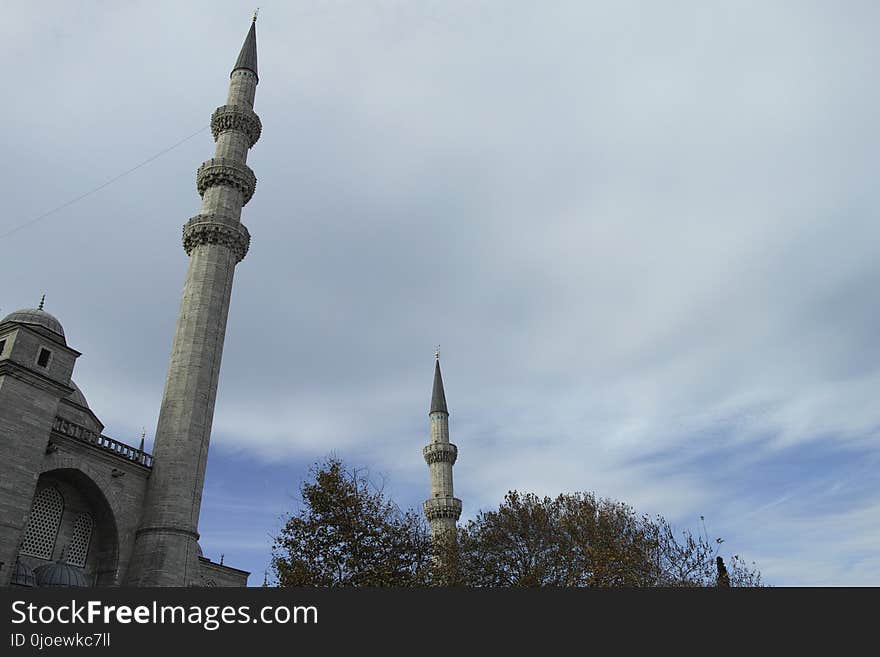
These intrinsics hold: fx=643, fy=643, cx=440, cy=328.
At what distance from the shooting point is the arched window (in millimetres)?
22297

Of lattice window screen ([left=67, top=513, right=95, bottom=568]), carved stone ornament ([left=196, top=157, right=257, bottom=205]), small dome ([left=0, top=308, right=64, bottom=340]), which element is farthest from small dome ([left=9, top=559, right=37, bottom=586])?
carved stone ornament ([left=196, top=157, right=257, bottom=205])

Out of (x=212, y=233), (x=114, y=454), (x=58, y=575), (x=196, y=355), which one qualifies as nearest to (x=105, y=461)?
(x=114, y=454)

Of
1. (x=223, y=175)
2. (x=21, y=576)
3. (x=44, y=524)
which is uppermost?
(x=223, y=175)

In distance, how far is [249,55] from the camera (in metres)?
38.0

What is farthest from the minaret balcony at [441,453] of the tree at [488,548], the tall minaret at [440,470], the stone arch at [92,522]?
the stone arch at [92,522]

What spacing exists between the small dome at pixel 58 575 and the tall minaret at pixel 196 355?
2119 millimetres

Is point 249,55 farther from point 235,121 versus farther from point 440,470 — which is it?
point 440,470

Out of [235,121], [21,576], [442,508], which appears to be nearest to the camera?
[21,576]

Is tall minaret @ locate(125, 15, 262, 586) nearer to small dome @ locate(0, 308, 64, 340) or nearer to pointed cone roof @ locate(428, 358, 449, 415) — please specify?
small dome @ locate(0, 308, 64, 340)

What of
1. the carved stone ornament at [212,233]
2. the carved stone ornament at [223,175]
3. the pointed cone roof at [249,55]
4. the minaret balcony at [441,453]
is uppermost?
the pointed cone roof at [249,55]

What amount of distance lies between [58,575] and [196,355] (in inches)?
389

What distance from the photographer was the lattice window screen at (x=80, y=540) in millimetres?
23578

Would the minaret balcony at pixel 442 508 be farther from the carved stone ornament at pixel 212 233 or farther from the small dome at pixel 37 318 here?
the small dome at pixel 37 318

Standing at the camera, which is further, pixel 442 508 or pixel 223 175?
pixel 442 508
